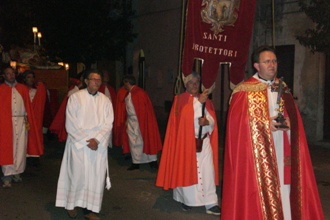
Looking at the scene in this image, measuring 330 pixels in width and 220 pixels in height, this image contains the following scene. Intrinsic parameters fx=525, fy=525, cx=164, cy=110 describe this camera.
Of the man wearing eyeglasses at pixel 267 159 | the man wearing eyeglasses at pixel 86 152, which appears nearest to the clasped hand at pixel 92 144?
the man wearing eyeglasses at pixel 86 152

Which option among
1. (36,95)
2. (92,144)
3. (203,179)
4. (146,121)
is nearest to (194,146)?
(203,179)

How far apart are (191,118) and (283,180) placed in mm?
2273

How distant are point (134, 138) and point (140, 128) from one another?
0.23m

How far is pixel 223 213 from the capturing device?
4922mm

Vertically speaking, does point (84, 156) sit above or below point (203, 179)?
above

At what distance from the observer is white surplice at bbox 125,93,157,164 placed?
10.2 meters

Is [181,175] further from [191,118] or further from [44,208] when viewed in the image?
[44,208]

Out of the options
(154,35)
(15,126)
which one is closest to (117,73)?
(154,35)

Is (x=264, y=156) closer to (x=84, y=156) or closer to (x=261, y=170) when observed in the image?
(x=261, y=170)

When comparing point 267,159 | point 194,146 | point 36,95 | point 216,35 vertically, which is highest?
point 216,35

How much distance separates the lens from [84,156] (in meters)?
6.48

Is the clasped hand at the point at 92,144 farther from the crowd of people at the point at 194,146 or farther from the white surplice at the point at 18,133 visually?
the white surplice at the point at 18,133

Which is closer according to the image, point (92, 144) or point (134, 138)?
point (92, 144)

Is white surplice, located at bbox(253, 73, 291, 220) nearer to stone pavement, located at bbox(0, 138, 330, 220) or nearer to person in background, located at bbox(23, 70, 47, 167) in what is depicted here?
stone pavement, located at bbox(0, 138, 330, 220)
